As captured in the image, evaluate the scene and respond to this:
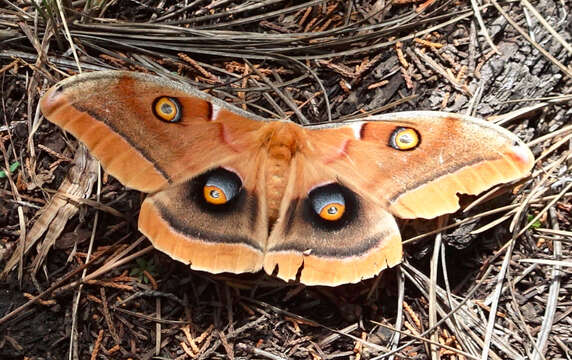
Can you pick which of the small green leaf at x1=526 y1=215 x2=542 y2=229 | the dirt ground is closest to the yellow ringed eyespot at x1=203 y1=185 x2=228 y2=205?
the dirt ground

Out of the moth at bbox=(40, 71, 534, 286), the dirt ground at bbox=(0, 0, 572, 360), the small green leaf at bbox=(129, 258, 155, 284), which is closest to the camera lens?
the moth at bbox=(40, 71, 534, 286)

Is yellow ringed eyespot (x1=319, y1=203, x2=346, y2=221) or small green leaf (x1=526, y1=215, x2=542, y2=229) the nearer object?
yellow ringed eyespot (x1=319, y1=203, x2=346, y2=221)

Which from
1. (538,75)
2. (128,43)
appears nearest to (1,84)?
(128,43)

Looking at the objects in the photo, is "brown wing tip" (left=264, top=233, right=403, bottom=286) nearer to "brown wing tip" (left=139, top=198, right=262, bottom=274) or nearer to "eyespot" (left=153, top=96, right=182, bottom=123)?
"brown wing tip" (left=139, top=198, right=262, bottom=274)

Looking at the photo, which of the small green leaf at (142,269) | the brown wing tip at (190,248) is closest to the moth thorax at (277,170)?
the brown wing tip at (190,248)

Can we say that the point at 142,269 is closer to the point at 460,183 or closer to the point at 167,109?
the point at 167,109

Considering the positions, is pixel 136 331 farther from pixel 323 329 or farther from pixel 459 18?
pixel 459 18

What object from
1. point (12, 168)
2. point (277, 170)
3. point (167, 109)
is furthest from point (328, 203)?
point (12, 168)
